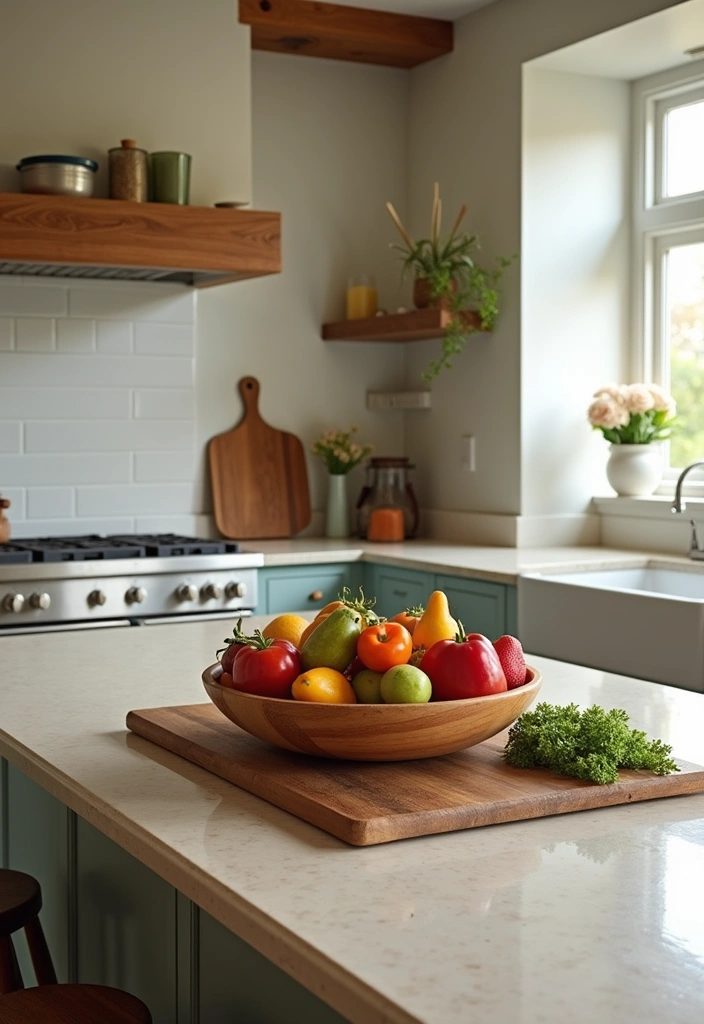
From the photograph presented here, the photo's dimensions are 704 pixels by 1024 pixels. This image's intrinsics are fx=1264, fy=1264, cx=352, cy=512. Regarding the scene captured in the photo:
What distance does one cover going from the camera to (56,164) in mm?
3631

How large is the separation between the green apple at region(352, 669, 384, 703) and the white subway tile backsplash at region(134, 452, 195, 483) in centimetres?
307

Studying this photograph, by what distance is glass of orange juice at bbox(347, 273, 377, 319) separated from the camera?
4.67 meters

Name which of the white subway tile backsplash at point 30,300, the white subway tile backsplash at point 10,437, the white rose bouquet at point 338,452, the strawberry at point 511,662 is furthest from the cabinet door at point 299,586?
the strawberry at point 511,662

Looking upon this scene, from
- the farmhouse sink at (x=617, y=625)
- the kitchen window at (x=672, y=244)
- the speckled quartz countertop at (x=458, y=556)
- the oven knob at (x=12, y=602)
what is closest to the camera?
the farmhouse sink at (x=617, y=625)

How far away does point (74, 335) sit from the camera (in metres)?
4.23

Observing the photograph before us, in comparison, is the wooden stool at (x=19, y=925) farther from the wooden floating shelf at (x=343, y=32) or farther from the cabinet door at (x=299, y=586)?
the wooden floating shelf at (x=343, y=32)

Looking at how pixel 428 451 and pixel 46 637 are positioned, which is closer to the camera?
pixel 46 637

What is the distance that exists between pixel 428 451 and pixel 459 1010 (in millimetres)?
4016

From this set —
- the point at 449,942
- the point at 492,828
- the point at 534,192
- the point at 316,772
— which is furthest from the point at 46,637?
the point at 534,192

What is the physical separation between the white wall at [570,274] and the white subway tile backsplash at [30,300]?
154cm

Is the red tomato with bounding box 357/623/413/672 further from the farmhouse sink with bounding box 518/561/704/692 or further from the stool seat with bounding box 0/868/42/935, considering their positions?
the farmhouse sink with bounding box 518/561/704/692

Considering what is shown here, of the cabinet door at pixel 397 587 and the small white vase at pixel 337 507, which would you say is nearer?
the cabinet door at pixel 397 587

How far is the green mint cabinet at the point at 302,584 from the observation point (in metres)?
4.00

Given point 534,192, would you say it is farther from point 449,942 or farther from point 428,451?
point 449,942
